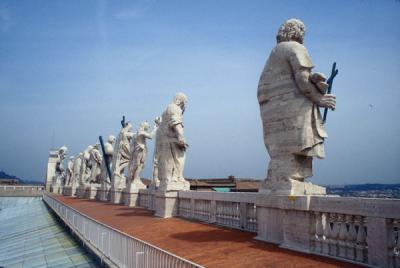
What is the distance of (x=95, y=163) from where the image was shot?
30.4 meters

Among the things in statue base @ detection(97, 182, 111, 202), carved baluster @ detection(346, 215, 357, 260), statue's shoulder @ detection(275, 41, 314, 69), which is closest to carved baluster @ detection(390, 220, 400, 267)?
carved baluster @ detection(346, 215, 357, 260)

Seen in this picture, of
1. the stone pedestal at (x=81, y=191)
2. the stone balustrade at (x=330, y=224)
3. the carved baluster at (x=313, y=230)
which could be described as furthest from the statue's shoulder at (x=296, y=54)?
the stone pedestal at (x=81, y=191)

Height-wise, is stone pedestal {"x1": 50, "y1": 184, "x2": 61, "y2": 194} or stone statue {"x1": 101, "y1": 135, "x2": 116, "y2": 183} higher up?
stone statue {"x1": 101, "y1": 135, "x2": 116, "y2": 183}

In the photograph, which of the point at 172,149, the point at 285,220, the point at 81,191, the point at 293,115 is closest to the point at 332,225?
the point at 285,220

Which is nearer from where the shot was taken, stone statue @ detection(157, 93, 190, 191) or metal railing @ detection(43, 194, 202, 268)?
metal railing @ detection(43, 194, 202, 268)

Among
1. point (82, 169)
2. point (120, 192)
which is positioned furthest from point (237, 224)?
point (82, 169)

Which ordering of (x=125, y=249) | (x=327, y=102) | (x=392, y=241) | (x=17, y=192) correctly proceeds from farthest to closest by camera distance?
(x=17, y=192) < (x=327, y=102) < (x=125, y=249) < (x=392, y=241)

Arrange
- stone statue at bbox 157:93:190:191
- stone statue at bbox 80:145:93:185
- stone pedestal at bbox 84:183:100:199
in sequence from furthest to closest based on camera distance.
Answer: stone statue at bbox 80:145:93:185, stone pedestal at bbox 84:183:100:199, stone statue at bbox 157:93:190:191

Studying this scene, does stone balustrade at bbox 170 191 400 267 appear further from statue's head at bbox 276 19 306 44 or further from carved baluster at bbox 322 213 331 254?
statue's head at bbox 276 19 306 44

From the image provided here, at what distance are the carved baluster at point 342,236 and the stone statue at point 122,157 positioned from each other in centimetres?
1682

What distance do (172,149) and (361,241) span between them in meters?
8.30

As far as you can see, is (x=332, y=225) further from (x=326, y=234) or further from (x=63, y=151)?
(x=63, y=151)

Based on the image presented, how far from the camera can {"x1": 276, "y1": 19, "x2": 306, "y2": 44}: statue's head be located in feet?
24.4

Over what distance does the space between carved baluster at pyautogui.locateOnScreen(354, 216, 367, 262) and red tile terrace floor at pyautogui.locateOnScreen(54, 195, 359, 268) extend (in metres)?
0.24
